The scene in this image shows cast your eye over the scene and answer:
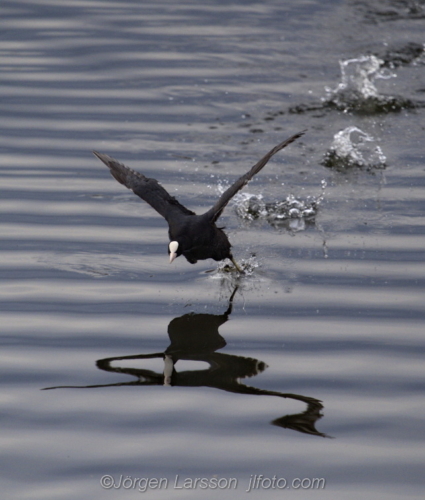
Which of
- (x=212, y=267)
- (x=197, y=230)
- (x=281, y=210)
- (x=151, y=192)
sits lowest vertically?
(x=212, y=267)

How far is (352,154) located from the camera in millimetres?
9188

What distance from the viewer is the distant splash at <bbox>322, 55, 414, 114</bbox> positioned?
10.7 m

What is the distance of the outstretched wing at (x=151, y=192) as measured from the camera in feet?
22.4

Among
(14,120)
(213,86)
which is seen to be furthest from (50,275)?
(213,86)

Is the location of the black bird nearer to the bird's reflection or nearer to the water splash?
the water splash

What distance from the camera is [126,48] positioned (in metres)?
12.3

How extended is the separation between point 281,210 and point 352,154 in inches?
66.0

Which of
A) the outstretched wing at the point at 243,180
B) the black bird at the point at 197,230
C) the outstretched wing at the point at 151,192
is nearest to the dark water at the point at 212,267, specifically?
the black bird at the point at 197,230

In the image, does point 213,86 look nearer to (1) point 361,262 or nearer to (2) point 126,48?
(2) point 126,48

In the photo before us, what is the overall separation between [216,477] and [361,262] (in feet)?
9.74

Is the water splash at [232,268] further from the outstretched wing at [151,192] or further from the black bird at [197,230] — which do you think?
the outstretched wing at [151,192]

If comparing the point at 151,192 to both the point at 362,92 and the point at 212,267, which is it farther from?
the point at 362,92

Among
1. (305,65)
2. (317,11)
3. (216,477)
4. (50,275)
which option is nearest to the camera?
(216,477)

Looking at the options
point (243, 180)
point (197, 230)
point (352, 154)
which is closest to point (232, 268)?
point (197, 230)
